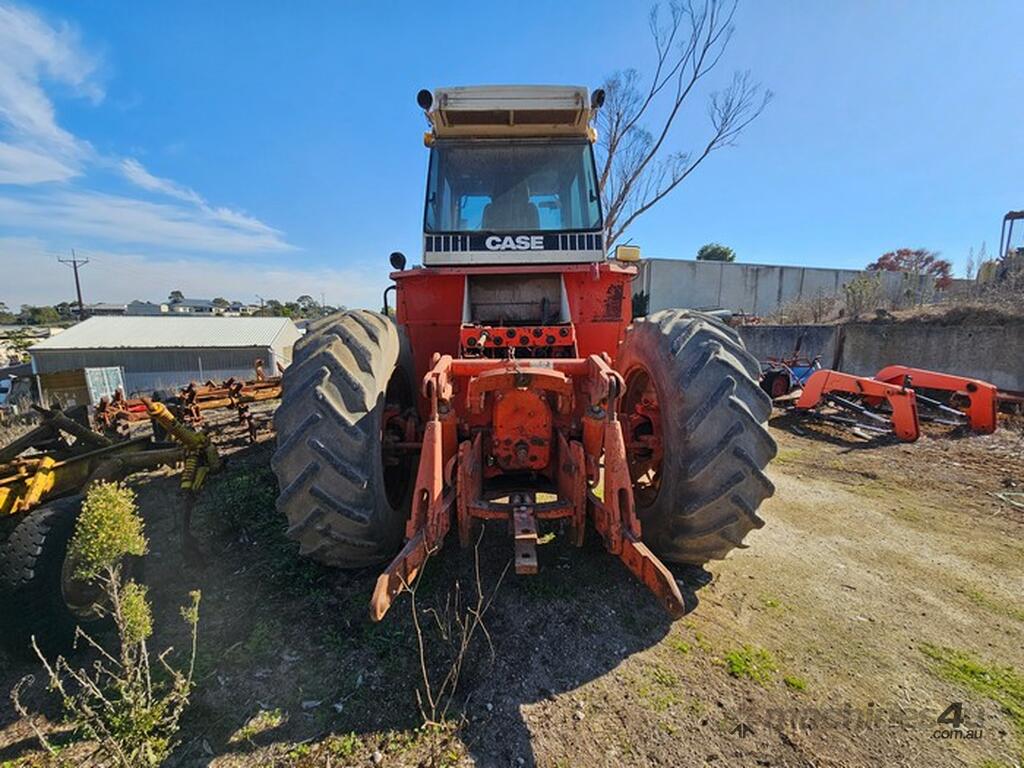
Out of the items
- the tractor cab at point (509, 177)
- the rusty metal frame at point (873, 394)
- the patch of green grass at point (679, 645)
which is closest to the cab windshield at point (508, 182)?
the tractor cab at point (509, 177)

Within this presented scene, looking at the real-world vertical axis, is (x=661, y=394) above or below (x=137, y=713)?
above

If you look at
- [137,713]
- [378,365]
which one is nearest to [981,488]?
[378,365]

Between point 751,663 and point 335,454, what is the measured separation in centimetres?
236

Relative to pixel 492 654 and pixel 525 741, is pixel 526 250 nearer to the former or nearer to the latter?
pixel 492 654

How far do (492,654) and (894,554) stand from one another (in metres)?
3.32

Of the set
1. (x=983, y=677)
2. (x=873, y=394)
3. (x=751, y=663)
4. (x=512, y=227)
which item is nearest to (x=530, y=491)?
(x=751, y=663)

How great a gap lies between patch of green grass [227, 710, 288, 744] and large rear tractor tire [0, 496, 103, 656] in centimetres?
95

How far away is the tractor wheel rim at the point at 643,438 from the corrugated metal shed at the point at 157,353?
95.9 feet

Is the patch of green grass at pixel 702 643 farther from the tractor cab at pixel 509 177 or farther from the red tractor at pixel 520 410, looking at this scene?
the tractor cab at pixel 509 177

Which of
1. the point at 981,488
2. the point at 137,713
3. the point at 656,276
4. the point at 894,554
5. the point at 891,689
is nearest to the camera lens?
the point at 137,713

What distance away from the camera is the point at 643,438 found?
307 centimetres

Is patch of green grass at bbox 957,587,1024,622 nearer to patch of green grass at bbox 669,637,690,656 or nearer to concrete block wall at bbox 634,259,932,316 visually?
patch of green grass at bbox 669,637,690,656

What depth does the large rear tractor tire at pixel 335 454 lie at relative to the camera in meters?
2.35

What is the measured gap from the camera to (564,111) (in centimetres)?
362
